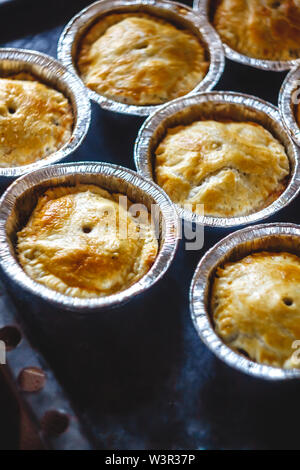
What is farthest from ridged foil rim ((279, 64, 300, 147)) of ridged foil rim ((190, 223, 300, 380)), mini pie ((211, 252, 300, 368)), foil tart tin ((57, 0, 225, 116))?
mini pie ((211, 252, 300, 368))

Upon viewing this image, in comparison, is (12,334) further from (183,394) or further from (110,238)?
(183,394)

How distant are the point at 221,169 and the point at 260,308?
85 cm

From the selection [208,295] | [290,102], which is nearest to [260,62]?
[290,102]

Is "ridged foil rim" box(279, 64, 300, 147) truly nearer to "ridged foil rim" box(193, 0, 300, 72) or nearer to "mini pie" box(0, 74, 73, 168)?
"ridged foil rim" box(193, 0, 300, 72)

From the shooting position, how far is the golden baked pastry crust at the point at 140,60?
10.4 feet

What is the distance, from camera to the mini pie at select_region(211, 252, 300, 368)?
228cm

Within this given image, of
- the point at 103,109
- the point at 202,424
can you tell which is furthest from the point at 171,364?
the point at 103,109

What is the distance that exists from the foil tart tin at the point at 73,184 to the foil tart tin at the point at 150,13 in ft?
1.74

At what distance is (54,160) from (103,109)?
0.49 m

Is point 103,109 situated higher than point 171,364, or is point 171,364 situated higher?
point 103,109

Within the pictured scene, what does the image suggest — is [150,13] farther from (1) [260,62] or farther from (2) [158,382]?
(2) [158,382]

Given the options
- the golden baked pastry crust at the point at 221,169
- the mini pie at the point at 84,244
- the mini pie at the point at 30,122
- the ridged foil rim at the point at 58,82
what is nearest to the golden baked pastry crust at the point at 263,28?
the golden baked pastry crust at the point at 221,169

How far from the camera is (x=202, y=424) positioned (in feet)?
7.57

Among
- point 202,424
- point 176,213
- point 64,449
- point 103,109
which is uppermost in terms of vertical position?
point 103,109
